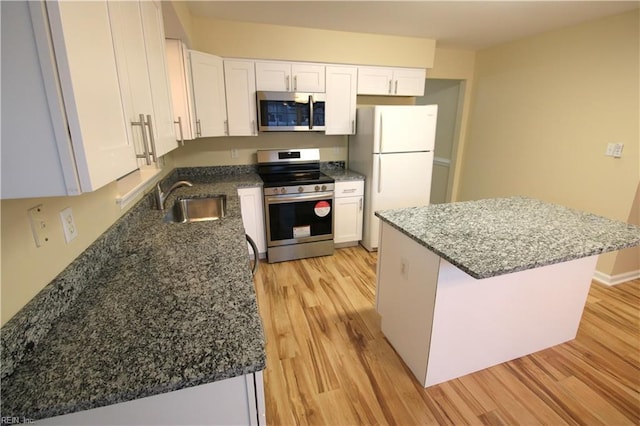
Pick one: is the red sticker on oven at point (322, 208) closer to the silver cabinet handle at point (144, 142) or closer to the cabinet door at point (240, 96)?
the cabinet door at point (240, 96)

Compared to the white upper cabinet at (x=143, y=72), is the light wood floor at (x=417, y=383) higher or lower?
lower

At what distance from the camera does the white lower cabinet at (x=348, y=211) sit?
326cm

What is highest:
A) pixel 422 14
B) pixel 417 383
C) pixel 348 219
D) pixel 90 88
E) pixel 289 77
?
pixel 422 14

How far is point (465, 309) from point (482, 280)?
0.18 metres

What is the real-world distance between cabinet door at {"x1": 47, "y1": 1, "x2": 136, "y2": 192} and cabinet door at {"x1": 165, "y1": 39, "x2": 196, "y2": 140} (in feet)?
5.47

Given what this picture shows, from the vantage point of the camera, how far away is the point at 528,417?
1.54m

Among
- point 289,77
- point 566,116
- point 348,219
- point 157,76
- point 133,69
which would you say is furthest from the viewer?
point 348,219

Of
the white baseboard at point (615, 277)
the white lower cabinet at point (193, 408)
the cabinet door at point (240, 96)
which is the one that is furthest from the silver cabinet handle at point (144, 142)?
the white baseboard at point (615, 277)

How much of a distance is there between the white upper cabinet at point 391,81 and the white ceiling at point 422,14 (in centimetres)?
38

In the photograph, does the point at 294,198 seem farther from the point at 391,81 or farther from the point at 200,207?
the point at 391,81

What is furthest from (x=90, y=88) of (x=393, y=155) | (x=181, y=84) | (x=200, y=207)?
(x=393, y=155)

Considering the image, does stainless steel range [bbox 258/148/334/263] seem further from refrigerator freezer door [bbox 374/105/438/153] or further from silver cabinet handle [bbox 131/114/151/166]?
silver cabinet handle [bbox 131/114/151/166]

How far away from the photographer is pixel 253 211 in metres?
3.03

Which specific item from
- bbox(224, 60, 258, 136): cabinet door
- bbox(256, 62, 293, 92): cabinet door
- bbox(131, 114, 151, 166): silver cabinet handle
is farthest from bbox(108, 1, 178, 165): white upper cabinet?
bbox(256, 62, 293, 92): cabinet door
